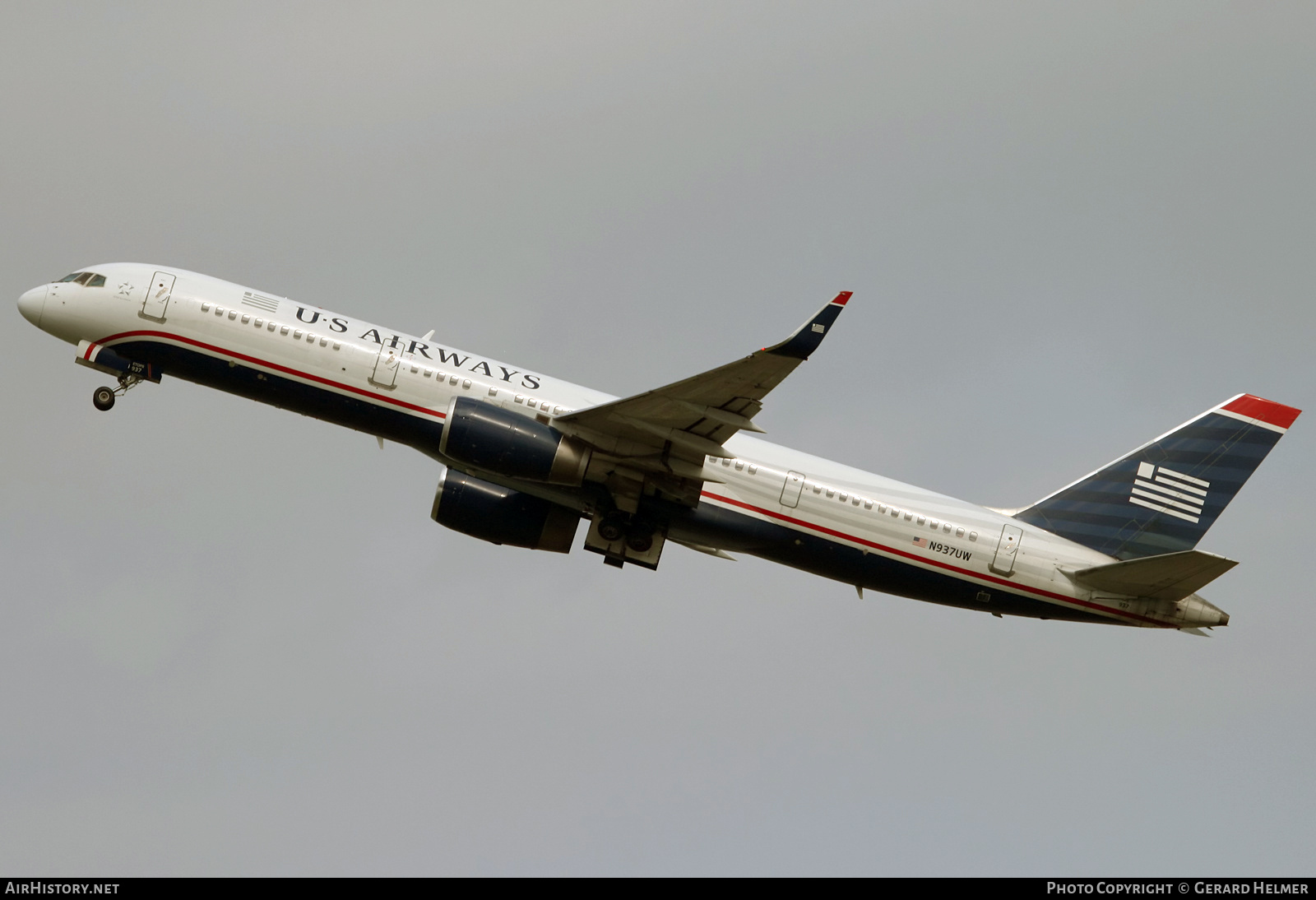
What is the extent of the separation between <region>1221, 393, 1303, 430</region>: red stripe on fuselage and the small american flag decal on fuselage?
2671 millimetres

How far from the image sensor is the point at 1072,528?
4019cm

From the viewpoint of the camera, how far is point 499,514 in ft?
127

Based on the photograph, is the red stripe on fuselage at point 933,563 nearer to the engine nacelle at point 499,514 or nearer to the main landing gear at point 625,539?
the main landing gear at point 625,539

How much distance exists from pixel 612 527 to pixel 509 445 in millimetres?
4733

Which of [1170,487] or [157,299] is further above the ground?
[1170,487]

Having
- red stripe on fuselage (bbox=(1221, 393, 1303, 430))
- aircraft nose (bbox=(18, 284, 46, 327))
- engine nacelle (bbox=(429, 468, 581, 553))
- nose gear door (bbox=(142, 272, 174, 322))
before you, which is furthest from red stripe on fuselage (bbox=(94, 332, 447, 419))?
red stripe on fuselage (bbox=(1221, 393, 1303, 430))

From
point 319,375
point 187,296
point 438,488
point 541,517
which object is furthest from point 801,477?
point 187,296

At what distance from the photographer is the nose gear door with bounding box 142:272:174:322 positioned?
37.3 metres

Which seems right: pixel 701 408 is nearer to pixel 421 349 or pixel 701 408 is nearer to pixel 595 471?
pixel 595 471

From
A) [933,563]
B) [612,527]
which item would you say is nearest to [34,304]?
[612,527]

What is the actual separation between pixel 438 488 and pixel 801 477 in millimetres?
10604

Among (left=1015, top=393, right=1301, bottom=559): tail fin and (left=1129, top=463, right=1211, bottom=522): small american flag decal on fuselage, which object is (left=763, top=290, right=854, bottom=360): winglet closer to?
(left=1015, top=393, right=1301, bottom=559): tail fin

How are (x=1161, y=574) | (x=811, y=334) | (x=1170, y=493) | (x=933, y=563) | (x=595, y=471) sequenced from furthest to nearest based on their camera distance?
1. (x=1170, y=493)
2. (x=933, y=563)
3. (x=1161, y=574)
4. (x=595, y=471)
5. (x=811, y=334)

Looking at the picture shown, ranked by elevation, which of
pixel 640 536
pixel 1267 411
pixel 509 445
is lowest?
pixel 640 536
